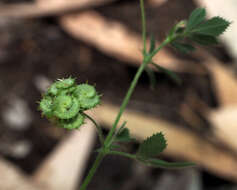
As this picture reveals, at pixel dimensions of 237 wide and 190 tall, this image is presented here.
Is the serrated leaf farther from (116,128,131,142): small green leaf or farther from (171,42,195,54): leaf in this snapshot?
(116,128,131,142): small green leaf

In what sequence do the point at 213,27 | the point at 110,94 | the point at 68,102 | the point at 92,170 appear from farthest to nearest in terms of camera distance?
1. the point at 110,94
2. the point at 213,27
3. the point at 92,170
4. the point at 68,102

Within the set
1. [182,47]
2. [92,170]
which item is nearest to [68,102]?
[92,170]

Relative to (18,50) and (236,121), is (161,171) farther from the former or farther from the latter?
(18,50)

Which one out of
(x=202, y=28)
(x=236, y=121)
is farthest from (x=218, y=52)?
(x=202, y=28)

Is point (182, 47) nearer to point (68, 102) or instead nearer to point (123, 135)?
point (123, 135)

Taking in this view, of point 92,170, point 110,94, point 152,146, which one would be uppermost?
point 110,94

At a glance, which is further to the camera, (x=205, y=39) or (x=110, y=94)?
(x=110, y=94)

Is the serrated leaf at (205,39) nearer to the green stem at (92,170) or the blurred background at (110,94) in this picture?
the green stem at (92,170)
